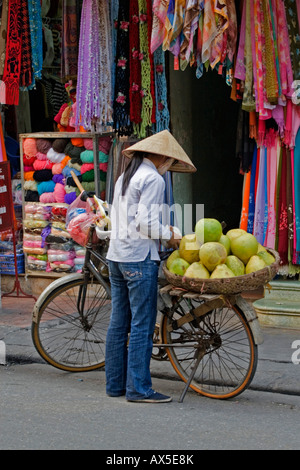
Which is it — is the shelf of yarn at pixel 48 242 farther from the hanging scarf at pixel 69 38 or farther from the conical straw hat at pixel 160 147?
the conical straw hat at pixel 160 147

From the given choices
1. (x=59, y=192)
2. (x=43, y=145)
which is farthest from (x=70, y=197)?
(x=43, y=145)

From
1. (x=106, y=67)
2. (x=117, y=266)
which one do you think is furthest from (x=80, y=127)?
(x=117, y=266)

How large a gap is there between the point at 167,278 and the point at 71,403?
109 centimetres

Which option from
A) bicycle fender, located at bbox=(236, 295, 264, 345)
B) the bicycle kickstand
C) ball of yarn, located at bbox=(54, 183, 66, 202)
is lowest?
the bicycle kickstand

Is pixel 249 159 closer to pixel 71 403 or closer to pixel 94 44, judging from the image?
pixel 94 44

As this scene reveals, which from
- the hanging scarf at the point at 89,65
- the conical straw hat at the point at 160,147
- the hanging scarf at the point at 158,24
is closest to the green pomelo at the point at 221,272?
the conical straw hat at the point at 160,147

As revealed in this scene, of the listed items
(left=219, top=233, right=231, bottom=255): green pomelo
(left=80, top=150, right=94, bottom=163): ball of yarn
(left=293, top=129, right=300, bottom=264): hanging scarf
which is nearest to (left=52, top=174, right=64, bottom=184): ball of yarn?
(left=80, top=150, right=94, bottom=163): ball of yarn

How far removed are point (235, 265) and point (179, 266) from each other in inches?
15.3

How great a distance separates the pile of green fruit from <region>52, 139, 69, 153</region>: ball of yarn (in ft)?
11.3

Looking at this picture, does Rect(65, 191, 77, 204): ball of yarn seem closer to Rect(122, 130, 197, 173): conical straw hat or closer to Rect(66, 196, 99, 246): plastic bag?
Rect(66, 196, 99, 246): plastic bag

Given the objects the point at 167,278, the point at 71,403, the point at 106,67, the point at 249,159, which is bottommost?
the point at 71,403

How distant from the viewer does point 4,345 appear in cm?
718

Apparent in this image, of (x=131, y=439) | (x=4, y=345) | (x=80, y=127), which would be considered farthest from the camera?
(x=80, y=127)

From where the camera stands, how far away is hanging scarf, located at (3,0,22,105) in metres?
8.41
